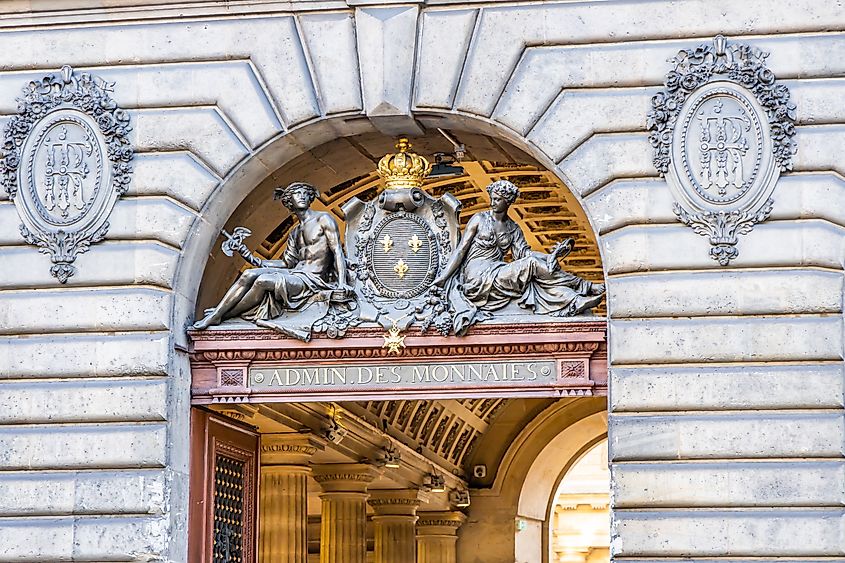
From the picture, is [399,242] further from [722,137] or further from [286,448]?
[286,448]

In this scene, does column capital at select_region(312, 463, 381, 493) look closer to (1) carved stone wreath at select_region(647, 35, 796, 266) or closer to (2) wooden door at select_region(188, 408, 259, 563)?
(2) wooden door at select_region(188, 408, 259, 563)

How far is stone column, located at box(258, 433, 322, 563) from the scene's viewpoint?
2322 centimetres

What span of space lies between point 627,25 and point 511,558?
17123mm

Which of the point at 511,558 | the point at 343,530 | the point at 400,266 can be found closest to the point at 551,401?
the point at 511,558

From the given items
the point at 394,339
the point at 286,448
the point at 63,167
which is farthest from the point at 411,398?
the point at 286,448

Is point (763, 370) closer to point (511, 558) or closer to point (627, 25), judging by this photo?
point (627, 25)

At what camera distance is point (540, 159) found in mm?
17281

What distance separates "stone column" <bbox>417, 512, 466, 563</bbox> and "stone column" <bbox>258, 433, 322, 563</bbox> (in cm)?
877

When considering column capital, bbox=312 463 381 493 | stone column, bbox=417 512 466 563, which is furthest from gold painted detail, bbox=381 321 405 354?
stone column, bbox=417 512 466 563

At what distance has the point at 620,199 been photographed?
16.8m

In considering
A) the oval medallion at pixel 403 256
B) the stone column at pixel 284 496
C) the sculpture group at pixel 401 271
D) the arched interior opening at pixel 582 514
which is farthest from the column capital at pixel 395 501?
the arched interior opening at pixel 582 514

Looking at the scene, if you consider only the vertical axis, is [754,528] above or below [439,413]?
below

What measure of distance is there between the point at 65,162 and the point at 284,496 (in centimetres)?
727

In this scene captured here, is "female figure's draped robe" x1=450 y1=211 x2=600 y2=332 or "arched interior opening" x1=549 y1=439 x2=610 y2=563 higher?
"female figure's draped robe" x1=450 y1=211 x2=600 y2=332
